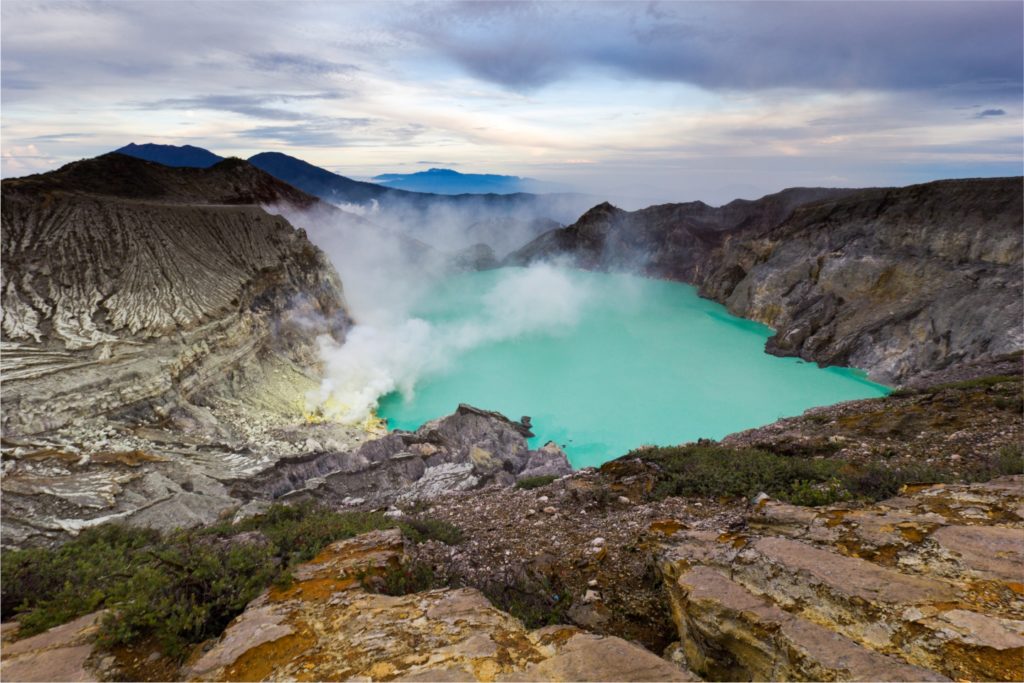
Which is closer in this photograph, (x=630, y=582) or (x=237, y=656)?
(x=237, y=656)

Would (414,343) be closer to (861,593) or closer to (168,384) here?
(168,384)

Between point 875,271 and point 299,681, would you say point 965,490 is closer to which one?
point 299,681

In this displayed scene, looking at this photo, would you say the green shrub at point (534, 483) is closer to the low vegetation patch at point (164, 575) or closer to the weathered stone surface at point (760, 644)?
the low vegetation patch at point (164, 575)

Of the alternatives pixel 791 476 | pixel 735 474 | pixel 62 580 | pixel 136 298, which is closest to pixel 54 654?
pixel 62 580

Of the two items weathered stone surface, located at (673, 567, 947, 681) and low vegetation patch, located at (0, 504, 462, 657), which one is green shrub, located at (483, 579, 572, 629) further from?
weathered stone surface, located at (673, 567, 947, 681)

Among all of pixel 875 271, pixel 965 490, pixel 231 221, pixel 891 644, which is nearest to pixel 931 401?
pixel 965 490

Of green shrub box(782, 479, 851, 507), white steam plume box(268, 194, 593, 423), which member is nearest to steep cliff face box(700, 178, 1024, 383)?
white steam plume box(268, 194, 593, 423)
